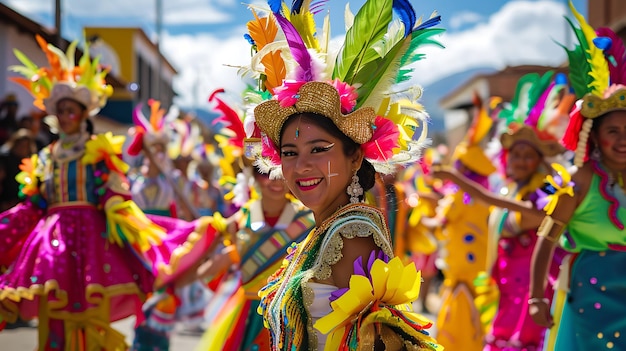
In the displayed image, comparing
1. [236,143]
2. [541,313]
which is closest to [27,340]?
[236,143]

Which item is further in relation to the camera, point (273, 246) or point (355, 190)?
point (273, 246)

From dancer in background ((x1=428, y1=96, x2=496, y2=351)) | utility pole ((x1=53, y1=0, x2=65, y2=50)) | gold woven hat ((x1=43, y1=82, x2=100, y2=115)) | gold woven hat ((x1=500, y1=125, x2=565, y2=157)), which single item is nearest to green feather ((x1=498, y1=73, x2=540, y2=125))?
gold woven hat ((x1=500, y1=125, x2=565, y2=157))

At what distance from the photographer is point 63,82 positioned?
20.2 feet

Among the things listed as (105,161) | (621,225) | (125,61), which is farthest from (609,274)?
(125,61)

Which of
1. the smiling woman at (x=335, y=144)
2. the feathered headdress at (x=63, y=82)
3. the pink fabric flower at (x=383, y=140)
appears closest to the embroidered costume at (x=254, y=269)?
the feathered headdress at (x=63, y=82)

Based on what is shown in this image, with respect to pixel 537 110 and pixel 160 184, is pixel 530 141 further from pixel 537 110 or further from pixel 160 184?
pixel 160 184

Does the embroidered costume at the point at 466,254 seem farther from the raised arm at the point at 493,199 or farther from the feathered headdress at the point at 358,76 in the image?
the feathered headdress at the point at 358,76

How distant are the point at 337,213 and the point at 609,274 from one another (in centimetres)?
207

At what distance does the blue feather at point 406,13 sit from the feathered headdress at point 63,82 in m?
3.78

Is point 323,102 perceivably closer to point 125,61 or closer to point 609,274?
point 609,274

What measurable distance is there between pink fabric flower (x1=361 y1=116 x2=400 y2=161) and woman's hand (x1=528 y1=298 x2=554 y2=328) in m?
1.88

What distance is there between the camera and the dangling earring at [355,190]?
9.60ft

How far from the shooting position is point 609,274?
4.30 meters

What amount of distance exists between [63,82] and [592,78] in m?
3.68
